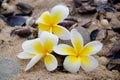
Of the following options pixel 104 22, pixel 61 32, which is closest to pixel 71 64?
pixel 61 32

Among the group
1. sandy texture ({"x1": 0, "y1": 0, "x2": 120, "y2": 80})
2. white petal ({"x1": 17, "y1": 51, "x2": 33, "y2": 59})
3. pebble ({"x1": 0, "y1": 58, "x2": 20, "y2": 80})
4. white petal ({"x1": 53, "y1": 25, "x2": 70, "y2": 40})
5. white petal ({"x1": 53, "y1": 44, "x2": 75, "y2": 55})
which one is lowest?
pebble ({"x1": 0, "y1": 58, "x2": 20, "y2": 80})

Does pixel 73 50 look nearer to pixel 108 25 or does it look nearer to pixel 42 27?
pixel 42 27

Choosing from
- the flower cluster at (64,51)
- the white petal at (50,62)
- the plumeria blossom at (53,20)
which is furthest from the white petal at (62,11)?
the white petal at (50,62)

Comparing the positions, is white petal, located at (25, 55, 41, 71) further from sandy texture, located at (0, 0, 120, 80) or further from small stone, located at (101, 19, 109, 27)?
small stone, located at (101, 19, 109, 27)

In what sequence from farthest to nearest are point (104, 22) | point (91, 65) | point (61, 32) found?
point (104, 22) < point (61, 32) < point (91, 65)

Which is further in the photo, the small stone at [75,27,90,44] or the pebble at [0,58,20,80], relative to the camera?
the small stone at [75,27,90,44]

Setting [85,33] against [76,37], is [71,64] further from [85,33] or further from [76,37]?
[85,33]

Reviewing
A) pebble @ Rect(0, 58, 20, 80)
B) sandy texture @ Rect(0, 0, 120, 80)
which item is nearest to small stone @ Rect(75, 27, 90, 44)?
sandy texture @ Rect(0, 0, 120, 80)

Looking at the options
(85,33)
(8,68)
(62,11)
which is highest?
(62,11)

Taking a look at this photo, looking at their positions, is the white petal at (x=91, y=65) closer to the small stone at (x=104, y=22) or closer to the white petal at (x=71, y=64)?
the white petal at (x=71, y=64)
